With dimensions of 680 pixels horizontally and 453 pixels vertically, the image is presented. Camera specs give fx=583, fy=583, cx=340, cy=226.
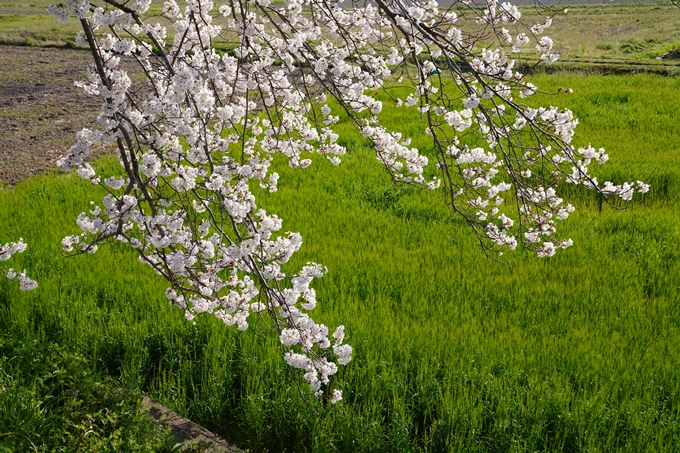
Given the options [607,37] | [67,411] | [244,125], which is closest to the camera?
[244,125]

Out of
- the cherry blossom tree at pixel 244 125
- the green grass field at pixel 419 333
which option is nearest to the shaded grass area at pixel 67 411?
the green grass field at pixel 419 333

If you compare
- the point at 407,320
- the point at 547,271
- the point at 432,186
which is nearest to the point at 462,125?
the point at 432,186

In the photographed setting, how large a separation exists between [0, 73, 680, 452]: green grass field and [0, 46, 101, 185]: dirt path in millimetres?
1555

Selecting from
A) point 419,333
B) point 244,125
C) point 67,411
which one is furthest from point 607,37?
point 67,411

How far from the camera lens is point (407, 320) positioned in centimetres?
385

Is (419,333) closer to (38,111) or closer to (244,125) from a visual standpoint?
(244,125)

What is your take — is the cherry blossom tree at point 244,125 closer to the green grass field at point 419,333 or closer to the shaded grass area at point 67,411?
the green grass field at point 419,333

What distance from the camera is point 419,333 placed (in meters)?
3.68

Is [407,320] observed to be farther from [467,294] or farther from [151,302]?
[151,302]

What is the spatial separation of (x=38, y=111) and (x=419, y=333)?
7679 millimetres

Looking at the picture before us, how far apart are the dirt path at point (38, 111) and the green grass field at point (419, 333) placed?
1.56 m

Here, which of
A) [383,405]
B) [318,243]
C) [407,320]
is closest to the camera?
[383,405]

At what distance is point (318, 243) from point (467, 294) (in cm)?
144

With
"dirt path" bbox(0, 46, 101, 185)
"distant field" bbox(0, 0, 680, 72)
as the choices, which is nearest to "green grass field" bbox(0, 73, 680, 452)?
"dirt path" bbox(0, 46, 101, 185)
